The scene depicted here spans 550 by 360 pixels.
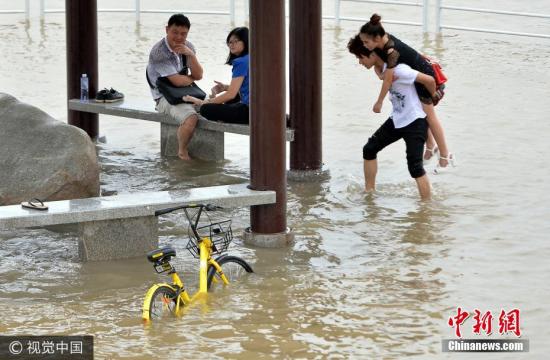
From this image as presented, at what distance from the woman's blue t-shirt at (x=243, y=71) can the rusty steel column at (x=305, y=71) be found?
43 cm

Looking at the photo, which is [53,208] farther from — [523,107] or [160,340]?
[523,107]

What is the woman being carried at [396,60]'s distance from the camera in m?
10.8

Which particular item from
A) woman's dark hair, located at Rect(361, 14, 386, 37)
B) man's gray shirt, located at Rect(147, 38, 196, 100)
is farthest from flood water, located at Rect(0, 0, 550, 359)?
woman's dark hair, located at Rect(361, 14, 386, 37)

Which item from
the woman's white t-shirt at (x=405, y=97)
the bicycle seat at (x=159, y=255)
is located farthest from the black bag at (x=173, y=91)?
the bicycle seat at (x=159, y=255)

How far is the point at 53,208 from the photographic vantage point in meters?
9.30

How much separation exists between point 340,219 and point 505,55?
903 centimetres

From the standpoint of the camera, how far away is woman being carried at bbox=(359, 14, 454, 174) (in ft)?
35.3

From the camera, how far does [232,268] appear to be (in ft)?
29.4

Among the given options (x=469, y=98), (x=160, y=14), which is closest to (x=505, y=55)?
(x=469, y=98)

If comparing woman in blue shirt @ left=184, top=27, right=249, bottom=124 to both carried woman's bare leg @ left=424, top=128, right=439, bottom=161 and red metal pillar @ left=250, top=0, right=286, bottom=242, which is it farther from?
red metal pillar @ left=250, top=0, right=286, bottom=242

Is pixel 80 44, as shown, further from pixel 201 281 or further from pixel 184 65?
pixel 201 281

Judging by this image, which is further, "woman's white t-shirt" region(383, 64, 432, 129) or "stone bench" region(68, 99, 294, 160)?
"stone bench" region(68, 99, 294, 160)

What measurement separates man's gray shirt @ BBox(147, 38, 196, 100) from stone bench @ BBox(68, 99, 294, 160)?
298 millimetres

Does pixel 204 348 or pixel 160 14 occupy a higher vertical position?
pixel 160 14
